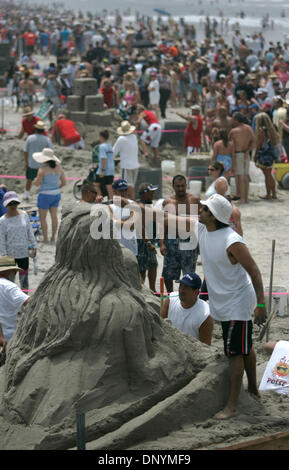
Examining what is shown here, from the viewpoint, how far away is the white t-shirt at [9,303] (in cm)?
694

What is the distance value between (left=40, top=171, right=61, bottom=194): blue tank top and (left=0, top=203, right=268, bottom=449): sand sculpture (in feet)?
19.6

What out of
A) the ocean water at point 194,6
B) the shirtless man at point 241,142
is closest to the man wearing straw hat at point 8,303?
the shirtless man at point 241,142

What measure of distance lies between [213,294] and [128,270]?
91 centimetres

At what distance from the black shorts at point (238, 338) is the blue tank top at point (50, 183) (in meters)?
6.40

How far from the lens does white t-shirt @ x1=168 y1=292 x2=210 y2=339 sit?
273 inches

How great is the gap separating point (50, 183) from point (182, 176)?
3296 millimetres

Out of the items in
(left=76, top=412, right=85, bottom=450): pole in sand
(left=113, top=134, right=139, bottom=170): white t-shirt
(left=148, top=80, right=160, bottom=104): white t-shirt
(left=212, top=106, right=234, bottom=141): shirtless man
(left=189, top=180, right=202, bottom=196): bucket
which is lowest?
(left=76, top=412, right=85, bottom=450): pole in sand

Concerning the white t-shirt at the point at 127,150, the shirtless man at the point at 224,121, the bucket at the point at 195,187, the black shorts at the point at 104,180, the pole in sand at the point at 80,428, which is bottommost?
the pole in sand at the point at 80,428

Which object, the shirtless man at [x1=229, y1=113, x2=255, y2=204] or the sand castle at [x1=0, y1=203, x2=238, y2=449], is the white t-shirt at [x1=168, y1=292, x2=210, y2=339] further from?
the shirtless man at [x1=229, y1=113, x2=255, y2=204]

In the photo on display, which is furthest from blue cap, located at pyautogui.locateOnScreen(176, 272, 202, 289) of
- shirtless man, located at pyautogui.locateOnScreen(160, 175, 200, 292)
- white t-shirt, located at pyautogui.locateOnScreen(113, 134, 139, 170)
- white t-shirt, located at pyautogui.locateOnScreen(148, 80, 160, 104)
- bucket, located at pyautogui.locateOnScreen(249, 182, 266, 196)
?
white t-shirt, located at pyautogui.locateOnScreen(148, 80, 160, 104)

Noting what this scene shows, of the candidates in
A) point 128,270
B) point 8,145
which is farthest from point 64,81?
point 128,270

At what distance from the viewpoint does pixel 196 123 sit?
16109 millimetres

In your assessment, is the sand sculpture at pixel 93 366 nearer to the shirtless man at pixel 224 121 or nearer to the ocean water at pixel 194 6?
the shirtless man at pixel 224 121

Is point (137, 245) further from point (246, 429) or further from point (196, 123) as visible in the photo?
point (196, 123)
